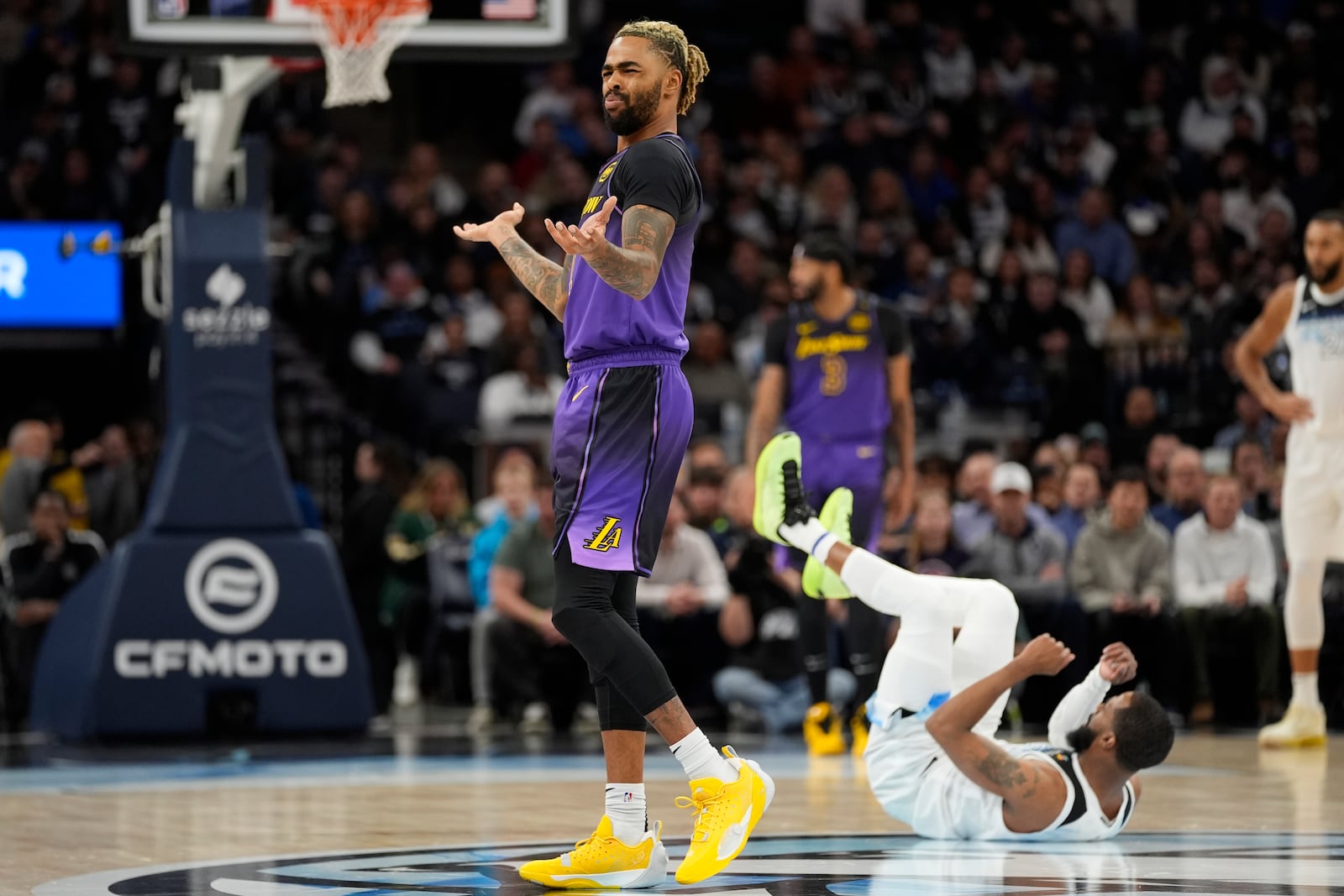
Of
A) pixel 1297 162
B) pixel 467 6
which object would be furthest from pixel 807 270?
pixel 1297 162

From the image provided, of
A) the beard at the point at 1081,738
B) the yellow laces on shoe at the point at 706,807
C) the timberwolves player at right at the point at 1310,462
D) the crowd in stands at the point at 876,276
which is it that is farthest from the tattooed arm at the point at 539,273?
the crowd in stands at the point at 876,276

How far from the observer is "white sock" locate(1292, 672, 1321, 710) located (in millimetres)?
9953

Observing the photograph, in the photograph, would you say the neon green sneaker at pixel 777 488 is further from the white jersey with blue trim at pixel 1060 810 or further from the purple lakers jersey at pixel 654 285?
the purple lakers jersey at pixel 654 285

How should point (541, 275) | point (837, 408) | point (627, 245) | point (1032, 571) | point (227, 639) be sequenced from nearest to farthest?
point (627, 245)
point (541, 275)
point (837, 408)
point (227, 639)
point (1032, 571)

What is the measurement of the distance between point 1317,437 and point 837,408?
2.31m

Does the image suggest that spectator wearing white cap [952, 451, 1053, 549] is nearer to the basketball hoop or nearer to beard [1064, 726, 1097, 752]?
the basketball hoop

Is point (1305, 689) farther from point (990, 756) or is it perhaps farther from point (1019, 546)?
point (990, 756)

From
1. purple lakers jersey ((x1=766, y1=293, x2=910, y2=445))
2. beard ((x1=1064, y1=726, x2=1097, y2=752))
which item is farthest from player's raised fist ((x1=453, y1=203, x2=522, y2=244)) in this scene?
purple lakers jersey ((x1=766, y1=293, x2=910, y2=445))

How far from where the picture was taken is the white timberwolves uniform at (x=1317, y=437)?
986 centimetres

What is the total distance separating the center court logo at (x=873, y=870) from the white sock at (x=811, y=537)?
40.4 inches

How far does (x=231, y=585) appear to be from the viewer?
1066 cm

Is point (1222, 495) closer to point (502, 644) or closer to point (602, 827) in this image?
point (502, 644)

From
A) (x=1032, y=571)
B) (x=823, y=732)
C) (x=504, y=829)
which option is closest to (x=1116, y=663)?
(x=504, y=829)

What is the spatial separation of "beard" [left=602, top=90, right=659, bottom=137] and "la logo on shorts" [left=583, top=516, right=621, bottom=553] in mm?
1049
